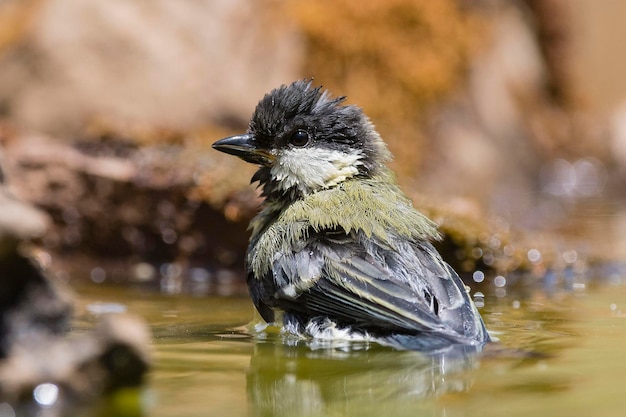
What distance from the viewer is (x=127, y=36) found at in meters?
8.12

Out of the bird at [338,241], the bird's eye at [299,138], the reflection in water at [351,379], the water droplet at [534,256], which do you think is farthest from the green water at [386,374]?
the water droplet at [534,256]

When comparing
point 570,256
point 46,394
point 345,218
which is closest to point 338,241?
point 345,218

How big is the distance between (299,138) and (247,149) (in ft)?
0.91

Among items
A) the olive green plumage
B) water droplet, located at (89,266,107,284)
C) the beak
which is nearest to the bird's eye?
the beak

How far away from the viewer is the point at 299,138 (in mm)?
4426

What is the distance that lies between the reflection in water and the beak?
1237 millimetres

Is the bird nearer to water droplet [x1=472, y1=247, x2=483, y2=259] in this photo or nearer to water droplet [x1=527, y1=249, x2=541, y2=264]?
water droplet [x1=472, y1=247, x2=483, y2=259]

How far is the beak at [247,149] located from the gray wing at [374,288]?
0.82m

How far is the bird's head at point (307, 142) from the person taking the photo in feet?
14.1

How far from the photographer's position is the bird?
11.2 ft

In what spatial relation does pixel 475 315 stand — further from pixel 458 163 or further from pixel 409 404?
pixel 458 163

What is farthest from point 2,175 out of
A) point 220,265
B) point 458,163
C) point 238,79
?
point 458,163

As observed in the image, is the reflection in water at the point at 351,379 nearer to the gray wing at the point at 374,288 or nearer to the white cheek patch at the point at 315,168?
the gray wing at the point at 374,288

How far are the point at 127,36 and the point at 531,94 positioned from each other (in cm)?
598
